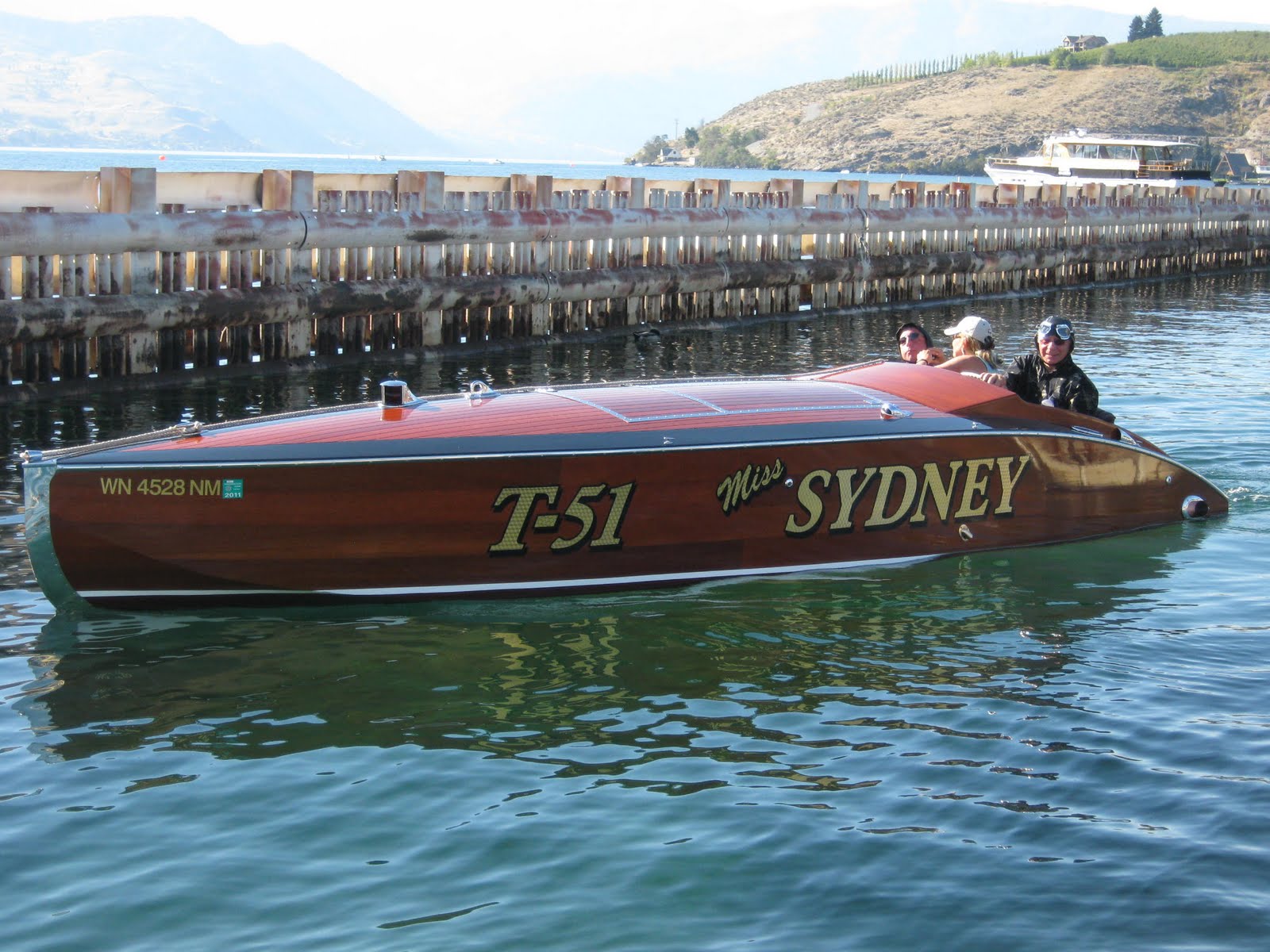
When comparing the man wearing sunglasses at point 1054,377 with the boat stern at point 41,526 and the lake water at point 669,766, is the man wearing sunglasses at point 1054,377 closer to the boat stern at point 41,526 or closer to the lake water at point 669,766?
the lake water at point 669,766

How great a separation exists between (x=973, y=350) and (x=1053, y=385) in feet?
2.06

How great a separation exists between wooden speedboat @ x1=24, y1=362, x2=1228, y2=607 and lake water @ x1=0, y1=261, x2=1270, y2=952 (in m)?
0.24

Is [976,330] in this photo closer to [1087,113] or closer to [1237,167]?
[1237,167]

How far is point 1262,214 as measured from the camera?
135 feet

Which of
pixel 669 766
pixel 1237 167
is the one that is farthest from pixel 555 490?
pixel 1237 167

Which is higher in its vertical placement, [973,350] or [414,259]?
[414,259]

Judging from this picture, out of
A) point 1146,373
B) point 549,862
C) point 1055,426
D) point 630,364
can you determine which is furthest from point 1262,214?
point 549,862

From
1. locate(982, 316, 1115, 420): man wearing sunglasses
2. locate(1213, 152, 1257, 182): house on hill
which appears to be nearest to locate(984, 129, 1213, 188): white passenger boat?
locate(982, 316, 1115, 420): man wearing sunglasses

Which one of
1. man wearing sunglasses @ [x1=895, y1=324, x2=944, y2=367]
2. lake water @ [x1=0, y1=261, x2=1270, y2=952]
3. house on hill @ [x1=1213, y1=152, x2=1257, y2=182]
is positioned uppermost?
house on hill @ [x1=1213, y1=152, x2=1257, y2=182]

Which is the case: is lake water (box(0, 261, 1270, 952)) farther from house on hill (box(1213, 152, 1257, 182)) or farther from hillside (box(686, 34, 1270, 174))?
hillside (box(686, 34, 1270, 174))

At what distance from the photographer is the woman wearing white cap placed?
10688mm

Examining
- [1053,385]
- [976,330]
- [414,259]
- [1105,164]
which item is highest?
[1105,164]

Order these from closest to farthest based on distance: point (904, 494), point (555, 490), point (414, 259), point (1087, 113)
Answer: point (555, 490)
point (904, 494)
point (414, 259)
point (1087, 113)

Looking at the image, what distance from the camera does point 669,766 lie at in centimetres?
673
